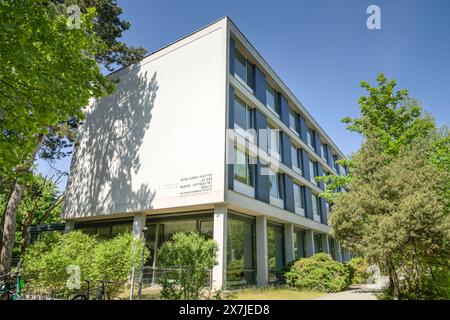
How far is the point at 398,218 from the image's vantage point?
30.3 feet

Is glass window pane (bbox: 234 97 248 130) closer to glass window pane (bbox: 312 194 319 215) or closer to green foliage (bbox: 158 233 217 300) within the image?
green foliage (bbox: 158 233 217 300)

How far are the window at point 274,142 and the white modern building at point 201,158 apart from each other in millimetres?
89

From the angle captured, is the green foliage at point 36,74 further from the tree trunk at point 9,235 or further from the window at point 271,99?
the window at point 271,99

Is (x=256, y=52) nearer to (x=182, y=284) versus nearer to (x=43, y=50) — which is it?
(x=43, y=50)

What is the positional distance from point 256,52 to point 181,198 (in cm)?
1115

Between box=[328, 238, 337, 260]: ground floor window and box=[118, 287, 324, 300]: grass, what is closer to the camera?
box=[118, 287, 324, 300]: grass

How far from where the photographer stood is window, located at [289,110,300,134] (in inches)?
973

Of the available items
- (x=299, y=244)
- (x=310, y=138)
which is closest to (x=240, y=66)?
(x=310, y=138)

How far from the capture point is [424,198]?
9.20 metres

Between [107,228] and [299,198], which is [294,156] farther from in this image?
[107,228]

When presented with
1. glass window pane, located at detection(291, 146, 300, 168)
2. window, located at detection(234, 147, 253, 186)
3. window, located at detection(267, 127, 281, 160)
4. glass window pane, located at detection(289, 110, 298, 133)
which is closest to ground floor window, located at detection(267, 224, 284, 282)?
window, located at detection(234, 147, 253, 186)

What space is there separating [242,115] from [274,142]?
443cm

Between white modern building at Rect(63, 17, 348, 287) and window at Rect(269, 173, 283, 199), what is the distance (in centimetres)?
8

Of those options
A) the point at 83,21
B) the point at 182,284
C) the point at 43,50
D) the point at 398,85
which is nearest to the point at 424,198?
the point at 182,284
